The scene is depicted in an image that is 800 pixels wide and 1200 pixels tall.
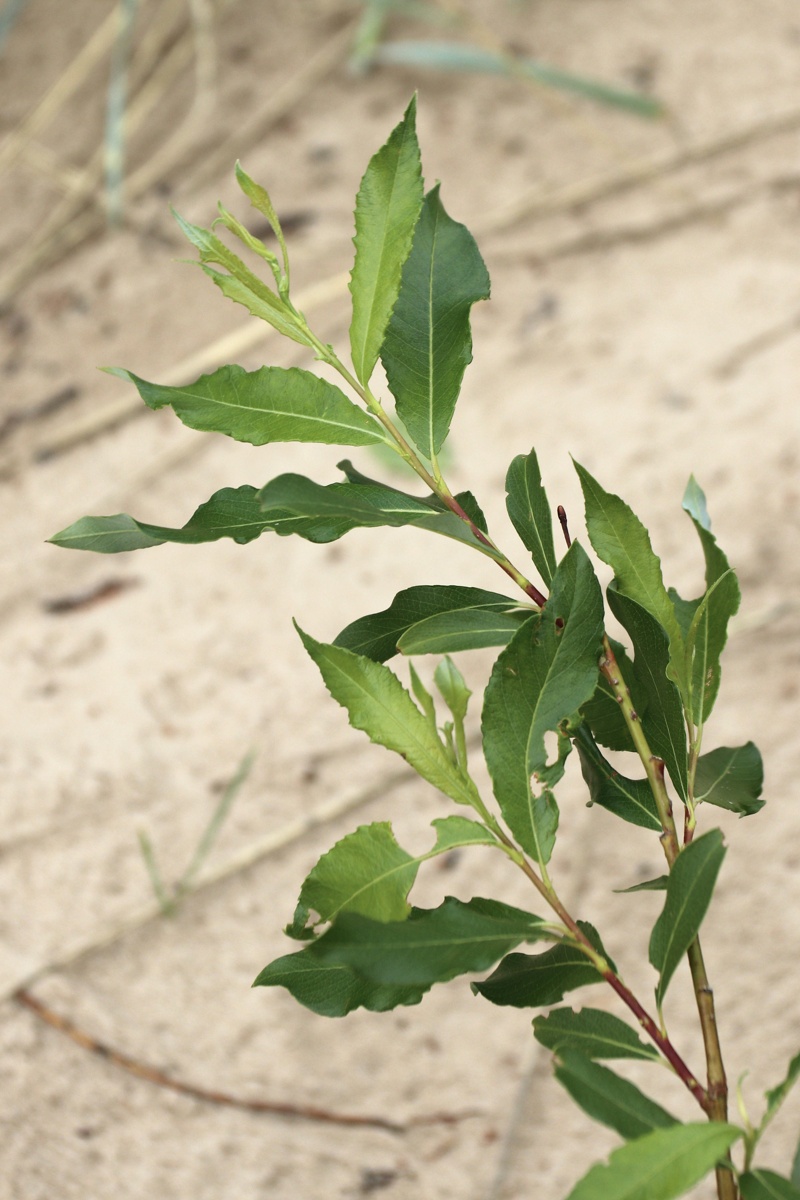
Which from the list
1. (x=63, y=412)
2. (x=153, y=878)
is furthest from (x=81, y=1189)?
(x=63, y=412)

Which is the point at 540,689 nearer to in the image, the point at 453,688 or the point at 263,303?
the point at 453,688

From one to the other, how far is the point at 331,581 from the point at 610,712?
1.02m

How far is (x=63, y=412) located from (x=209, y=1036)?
99 cm

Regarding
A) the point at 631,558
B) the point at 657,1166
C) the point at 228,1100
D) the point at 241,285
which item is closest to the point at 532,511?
the point at 631,558

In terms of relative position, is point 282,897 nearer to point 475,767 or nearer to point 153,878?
point 153,878

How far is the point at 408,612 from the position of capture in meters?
0.55

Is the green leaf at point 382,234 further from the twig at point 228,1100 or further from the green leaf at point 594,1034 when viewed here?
the twig at point 228,1100

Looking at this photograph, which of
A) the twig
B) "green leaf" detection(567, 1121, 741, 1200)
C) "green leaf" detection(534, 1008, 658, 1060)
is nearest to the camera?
"green leaf" detection(567, 1121, 741, 1200)

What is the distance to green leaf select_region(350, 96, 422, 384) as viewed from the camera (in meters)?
0.50

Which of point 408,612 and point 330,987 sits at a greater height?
point 408,612

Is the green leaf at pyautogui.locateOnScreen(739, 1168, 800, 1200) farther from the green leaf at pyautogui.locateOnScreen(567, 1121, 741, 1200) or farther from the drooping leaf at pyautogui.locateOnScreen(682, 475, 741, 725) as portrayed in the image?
the drooping leaf at pyautogui.locateOnScreen(682, 475, 741, 725)

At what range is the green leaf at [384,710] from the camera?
0.48 m

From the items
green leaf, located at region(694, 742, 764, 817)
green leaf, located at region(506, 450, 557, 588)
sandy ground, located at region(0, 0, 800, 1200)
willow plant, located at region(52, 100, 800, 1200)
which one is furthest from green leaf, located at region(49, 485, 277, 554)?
sandy ground, located at region(0, 0, 800, 1200)

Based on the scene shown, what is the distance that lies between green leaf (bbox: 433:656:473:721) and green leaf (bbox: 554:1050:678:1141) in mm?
132
